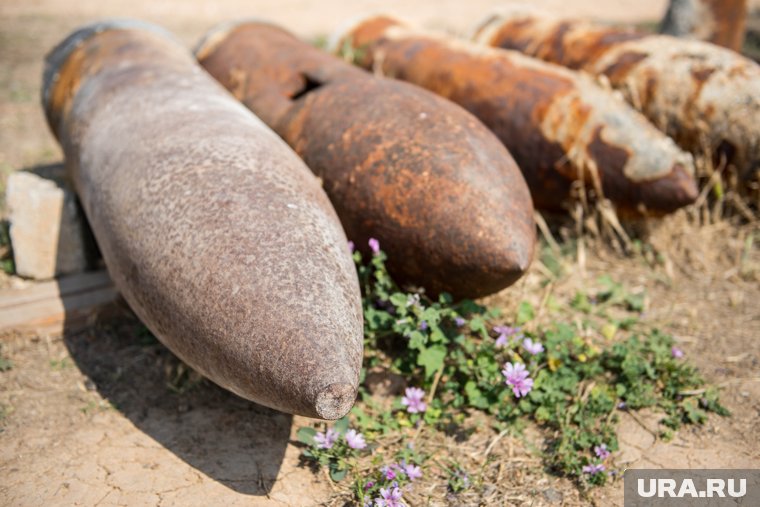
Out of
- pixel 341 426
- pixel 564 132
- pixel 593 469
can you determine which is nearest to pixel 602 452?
pixel 593 469

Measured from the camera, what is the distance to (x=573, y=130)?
3.10 m

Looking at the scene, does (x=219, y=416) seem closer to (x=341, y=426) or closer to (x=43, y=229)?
(x=341, y=426)

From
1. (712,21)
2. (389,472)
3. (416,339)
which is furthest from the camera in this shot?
(712,21)

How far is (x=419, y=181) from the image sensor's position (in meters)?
2.33

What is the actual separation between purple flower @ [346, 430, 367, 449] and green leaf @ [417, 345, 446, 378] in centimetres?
34

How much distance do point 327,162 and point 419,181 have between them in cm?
43

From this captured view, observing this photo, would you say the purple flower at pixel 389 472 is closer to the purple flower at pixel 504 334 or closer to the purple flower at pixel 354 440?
the purple flower at pixel 354 440

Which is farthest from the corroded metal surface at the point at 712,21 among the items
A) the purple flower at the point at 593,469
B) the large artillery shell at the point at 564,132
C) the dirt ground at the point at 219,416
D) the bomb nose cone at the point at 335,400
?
the bomb nose cone at the point at 335,400

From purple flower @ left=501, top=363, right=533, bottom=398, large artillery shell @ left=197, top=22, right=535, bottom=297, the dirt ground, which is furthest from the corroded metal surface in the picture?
purple flower @ left=501, top=363, right=533, bottom=398

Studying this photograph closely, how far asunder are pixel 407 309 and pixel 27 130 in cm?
390

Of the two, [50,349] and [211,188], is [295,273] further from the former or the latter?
[50,349]

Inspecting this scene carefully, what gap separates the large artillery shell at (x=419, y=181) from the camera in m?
2.24

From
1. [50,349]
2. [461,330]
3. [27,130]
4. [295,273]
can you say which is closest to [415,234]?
[461,330]

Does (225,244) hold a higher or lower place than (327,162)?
higher
